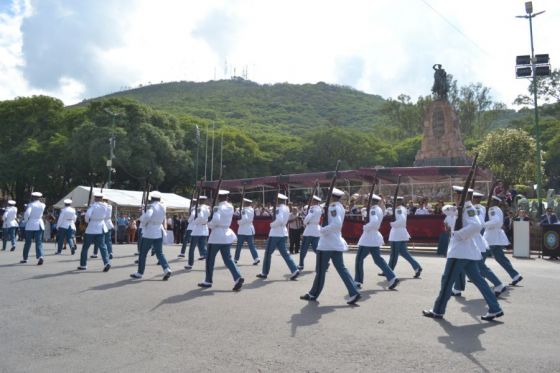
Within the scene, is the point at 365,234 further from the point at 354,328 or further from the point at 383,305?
the point at 354,328

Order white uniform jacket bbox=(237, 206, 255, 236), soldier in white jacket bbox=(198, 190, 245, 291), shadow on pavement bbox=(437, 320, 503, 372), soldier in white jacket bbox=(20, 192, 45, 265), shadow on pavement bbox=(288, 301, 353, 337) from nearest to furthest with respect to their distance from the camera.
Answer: shadow on pavement bbox=(437, 320, 503, 372) → shadow on pavement bbox=(288, 301, 353, 337) → soldier in white jacket bbox=(198, 190, 245, 291) → white uniform jacket bbox=(237, 206, 255, 236) → soldier in white jacket bbox=(20, 192, 45, 265)

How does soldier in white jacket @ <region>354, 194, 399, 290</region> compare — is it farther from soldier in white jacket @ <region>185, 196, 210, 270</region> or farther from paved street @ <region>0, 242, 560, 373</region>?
soldier in white jacket @ <region>185, 196, 210, 270</region>

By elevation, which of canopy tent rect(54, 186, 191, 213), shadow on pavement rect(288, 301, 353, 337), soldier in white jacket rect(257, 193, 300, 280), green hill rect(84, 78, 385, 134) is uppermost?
green hill rect(84, 78, 385, 134)

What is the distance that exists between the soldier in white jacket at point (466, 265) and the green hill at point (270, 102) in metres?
112

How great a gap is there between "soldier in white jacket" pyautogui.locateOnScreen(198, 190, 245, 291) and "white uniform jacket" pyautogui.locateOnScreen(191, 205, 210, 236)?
3.47 meters

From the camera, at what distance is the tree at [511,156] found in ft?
133

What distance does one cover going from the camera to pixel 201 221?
1375 cm

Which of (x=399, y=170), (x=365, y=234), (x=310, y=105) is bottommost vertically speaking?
(x=365, y=234)

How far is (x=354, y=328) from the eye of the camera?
6832mm

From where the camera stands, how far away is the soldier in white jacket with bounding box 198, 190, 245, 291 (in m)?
9.91

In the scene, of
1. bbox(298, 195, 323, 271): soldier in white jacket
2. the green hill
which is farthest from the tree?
the green hill

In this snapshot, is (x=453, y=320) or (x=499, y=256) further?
(x=499, y=256)

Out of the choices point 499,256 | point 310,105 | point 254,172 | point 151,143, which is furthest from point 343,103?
point 499,256

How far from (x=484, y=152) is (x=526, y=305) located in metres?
35.6
